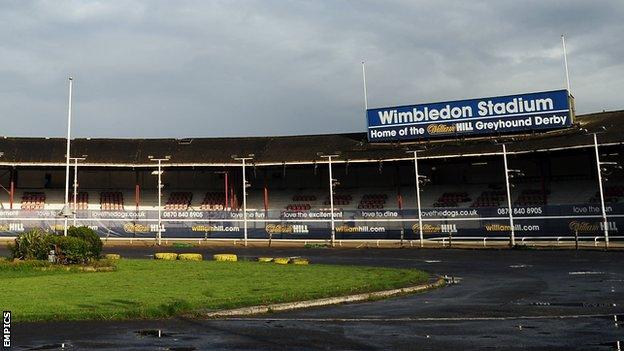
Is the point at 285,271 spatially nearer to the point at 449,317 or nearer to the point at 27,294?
the point at 27,294

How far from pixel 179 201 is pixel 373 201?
61.7 ft

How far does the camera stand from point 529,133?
5266 cm

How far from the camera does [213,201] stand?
5672 cm

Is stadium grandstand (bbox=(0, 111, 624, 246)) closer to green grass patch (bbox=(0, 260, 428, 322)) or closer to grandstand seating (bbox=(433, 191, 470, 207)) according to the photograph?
grandstand seating (bbox=(433, 191, 470, 207))

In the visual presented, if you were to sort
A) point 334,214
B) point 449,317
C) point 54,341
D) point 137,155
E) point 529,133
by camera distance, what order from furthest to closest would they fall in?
point 137,155 < point 529,133 < point 334,214 < point 449,317 < point 54,341

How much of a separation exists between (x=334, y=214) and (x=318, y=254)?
983cm

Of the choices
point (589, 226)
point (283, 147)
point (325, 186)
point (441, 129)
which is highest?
point (441, 129)

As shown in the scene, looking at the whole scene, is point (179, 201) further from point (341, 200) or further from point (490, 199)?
point (490, 199)

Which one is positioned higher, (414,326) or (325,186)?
(325,186)

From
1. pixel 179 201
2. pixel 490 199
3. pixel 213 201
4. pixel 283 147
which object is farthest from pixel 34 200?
pixel 490 199

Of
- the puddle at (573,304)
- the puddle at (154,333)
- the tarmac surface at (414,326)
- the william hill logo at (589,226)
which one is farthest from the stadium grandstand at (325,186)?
the puddle at (154,333)

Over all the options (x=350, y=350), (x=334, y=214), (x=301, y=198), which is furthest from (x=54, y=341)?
(x=301, y=198)

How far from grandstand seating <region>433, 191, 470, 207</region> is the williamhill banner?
19.2 feet

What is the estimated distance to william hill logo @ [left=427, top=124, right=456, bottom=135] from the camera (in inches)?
2149
